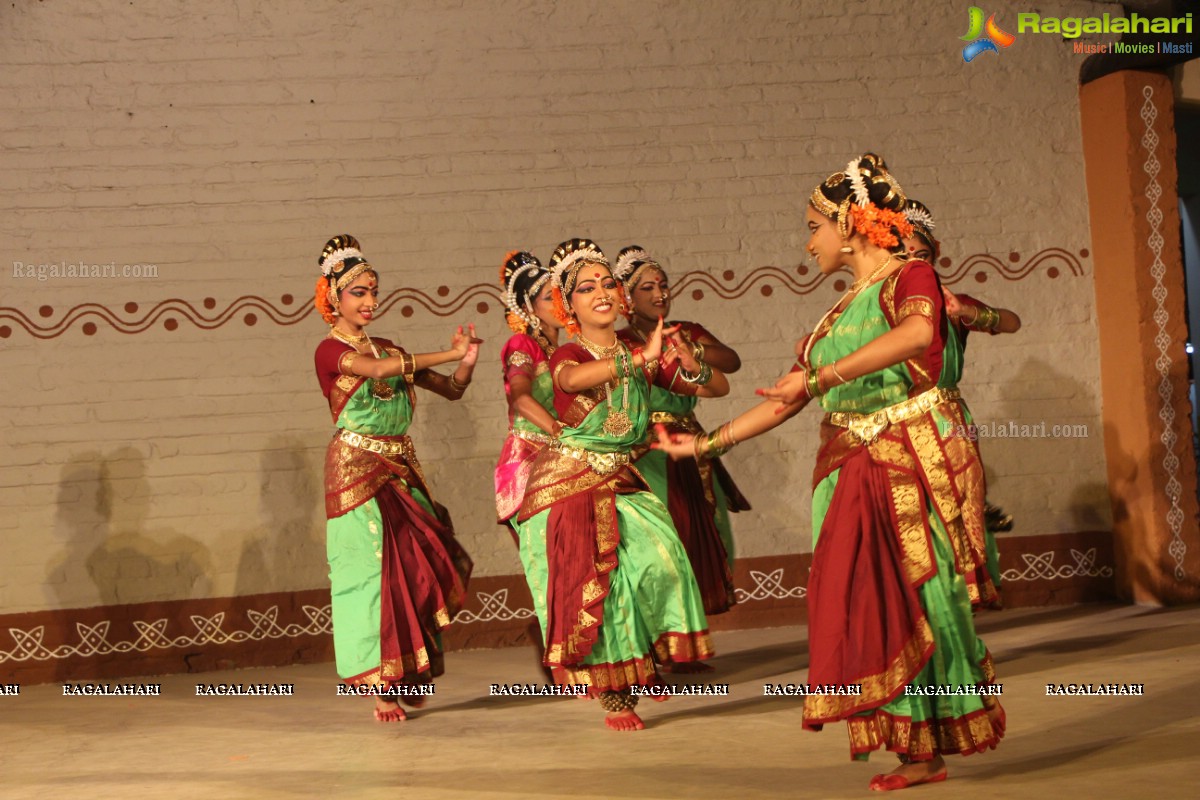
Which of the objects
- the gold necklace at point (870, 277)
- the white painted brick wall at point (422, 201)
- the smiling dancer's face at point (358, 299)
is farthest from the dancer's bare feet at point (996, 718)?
the white painted brick wall at point (422, 201)

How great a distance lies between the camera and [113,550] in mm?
6312

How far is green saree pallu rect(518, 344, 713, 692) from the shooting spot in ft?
14.5

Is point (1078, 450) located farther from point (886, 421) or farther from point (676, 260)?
point (886, 421)

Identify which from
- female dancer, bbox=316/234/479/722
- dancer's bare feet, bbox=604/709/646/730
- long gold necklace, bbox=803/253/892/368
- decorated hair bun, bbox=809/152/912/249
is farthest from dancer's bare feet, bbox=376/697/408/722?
decorated hair bun, bbox=809/152/912/249

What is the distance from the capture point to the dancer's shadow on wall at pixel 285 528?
21.0ft

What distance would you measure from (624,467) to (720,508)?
1315 mm

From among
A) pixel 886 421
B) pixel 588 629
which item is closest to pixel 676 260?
pixel 588 629

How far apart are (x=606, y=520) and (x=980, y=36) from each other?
3742mm

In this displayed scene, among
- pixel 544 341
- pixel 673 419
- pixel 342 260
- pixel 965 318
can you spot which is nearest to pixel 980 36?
pixel 965 318

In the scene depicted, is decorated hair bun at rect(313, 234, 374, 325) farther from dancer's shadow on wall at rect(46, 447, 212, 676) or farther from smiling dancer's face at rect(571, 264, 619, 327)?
dancer's shadow on wall at rect(46, 447, 212, 676)

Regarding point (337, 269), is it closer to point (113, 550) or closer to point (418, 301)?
point (418, 301)

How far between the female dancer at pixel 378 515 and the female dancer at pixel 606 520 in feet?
1.82

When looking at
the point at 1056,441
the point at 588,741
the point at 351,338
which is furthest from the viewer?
the point at 1056,441

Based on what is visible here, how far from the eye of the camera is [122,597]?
6324 mm
